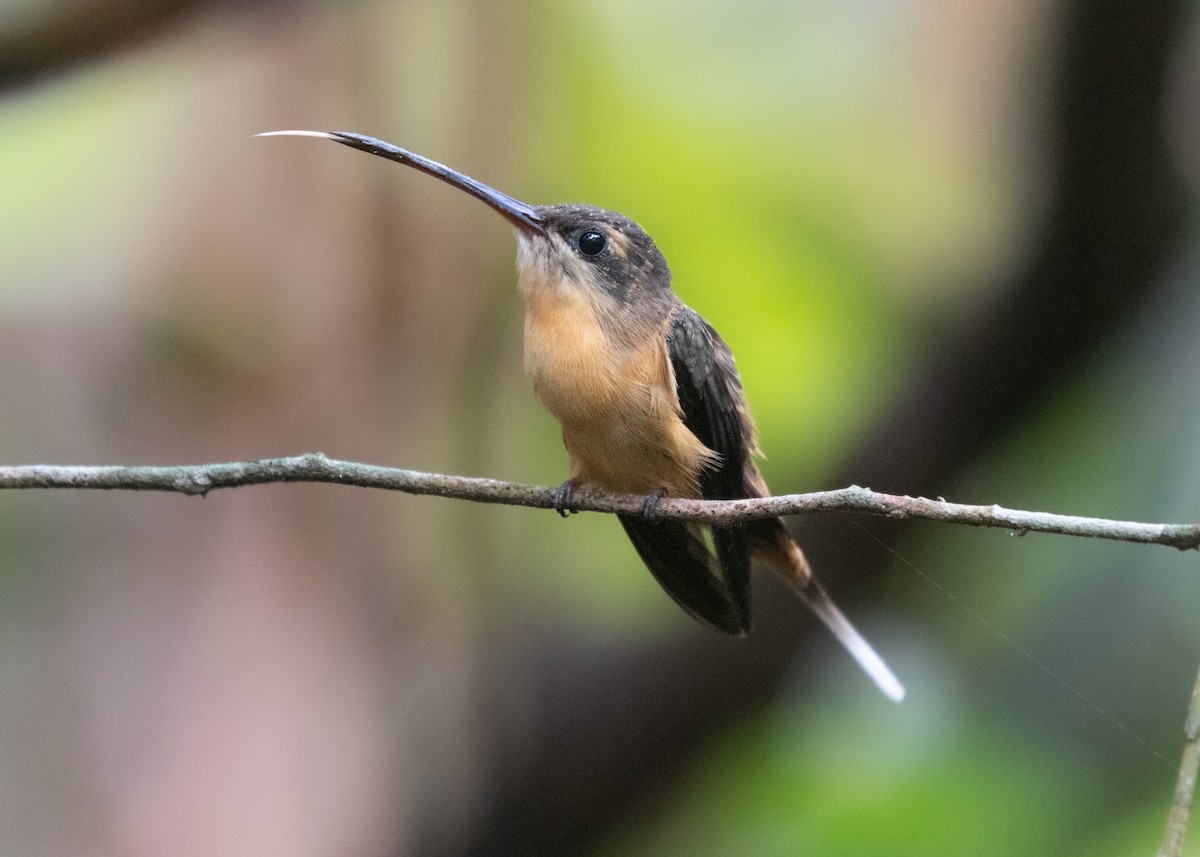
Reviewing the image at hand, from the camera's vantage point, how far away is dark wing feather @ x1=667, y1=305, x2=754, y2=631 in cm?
229

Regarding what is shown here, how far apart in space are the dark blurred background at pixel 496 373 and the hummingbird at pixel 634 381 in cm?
96

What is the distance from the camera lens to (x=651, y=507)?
209 centimetres

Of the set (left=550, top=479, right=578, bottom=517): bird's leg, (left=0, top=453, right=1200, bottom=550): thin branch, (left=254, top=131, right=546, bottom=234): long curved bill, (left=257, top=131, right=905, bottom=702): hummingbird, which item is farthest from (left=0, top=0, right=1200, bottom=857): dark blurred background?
(left=0, top=453, right=1200, bottom=550): thin branch

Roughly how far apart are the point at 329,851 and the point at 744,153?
2.84 metres

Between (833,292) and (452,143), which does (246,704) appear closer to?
(452,143)

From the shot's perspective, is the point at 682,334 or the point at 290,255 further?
the point at 290,255

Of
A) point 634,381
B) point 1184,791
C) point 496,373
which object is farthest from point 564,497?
point 496,373

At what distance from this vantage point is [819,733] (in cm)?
338

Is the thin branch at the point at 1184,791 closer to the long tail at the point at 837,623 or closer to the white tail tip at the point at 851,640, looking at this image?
the long tail at the point at 837,623

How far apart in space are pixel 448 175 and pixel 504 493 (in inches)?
A: 23.2

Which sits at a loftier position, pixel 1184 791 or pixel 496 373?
pixel 496 373

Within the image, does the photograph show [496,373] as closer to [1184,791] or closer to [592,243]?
[592,243]

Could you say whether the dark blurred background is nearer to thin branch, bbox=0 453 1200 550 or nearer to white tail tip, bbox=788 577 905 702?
white tail tip, bbox=788 577 905 702

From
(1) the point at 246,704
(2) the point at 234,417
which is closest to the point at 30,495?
(2) the point at 234,417
